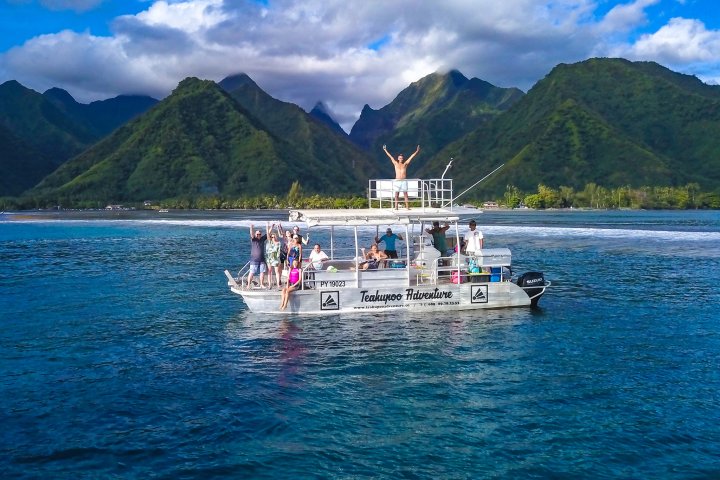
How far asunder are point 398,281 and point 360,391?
970 cm

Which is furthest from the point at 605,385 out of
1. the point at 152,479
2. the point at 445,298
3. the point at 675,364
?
the point at 152,479

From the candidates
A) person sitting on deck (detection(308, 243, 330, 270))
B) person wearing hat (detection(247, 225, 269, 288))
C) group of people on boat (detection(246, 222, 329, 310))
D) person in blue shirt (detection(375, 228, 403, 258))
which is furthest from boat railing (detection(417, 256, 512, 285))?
person wearing hat (detection(247, 225, 269, 288))

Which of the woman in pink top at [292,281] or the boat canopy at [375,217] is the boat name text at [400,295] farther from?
the boat canopy at [375,217]

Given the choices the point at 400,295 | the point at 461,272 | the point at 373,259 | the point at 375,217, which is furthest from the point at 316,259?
the point at 461,272

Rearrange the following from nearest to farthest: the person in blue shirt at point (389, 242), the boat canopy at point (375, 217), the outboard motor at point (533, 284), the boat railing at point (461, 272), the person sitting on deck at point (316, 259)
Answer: the boat canopy at point (375, 217), the person sitting on deck at point (316, 259), the boat railing at point (461, 272), the person in blue shirt at point (389, 242), the outboard motor at point (533, 284)

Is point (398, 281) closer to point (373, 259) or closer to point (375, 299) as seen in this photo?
point (375, 299)

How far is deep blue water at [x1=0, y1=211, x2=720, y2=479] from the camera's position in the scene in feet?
42.4

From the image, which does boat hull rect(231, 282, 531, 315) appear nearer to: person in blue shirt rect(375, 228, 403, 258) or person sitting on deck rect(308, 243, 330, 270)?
person sitting on deck rect(308, 243, 330, 270)

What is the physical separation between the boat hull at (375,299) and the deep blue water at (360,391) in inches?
23.3

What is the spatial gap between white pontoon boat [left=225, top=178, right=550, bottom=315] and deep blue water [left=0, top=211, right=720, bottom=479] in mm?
769

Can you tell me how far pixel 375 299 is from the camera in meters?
26.1

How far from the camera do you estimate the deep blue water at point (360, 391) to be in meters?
12.9

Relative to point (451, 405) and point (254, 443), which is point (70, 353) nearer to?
point (254, 443)

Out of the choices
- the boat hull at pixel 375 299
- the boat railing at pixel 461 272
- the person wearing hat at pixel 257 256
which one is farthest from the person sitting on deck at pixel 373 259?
the person wearing hat at pixel 257 256
